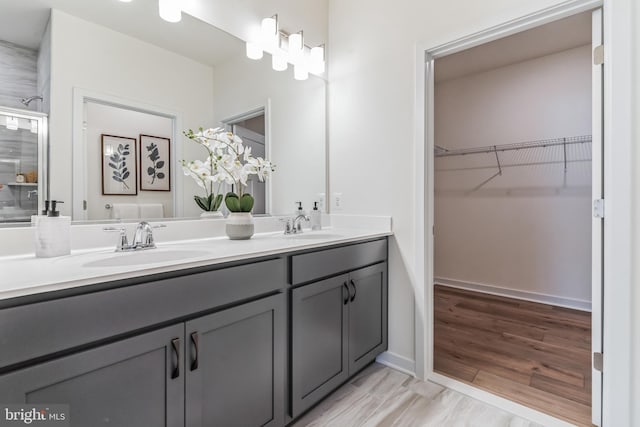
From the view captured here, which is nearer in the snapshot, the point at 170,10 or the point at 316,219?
the point at 170,10

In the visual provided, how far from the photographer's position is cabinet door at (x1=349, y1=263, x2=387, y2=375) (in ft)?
5.78

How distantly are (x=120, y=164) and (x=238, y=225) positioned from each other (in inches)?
23.5

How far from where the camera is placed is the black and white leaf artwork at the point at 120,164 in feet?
4.74

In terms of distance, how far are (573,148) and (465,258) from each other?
1.50 m

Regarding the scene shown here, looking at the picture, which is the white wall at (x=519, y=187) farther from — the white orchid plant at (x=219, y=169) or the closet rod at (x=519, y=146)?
the white orchid plant at (x=219, y=169)

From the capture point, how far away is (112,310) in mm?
876

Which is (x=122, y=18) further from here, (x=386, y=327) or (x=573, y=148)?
(x=573, y=148)

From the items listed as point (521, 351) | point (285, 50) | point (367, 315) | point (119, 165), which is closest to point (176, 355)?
point (119, 165)

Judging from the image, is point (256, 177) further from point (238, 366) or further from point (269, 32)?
point (238, 366)

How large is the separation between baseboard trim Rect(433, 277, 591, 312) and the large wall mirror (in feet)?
8.96
